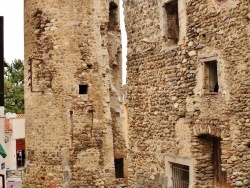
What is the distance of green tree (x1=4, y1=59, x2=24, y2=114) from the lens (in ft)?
122

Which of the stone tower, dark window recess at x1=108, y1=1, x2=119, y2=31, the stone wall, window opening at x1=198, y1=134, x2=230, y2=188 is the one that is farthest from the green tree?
window opening at x1=198, y1=134, x2=230, y2=188

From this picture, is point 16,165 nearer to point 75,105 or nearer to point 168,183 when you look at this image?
point 75,105

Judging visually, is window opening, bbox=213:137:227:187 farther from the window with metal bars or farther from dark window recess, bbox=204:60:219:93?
dark window recess, bbox=204:60:219:93

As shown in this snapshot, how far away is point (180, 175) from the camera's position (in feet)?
31.2

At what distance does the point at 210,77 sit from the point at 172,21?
1952 millimetres

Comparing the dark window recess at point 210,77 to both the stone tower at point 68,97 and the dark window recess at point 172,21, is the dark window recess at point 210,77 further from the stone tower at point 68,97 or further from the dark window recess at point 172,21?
the stone tower at point 68,97

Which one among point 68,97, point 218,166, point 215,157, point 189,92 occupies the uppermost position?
point 68,97

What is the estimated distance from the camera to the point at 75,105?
1600 cm

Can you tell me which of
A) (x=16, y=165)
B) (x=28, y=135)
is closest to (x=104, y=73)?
(x=28, y=135)

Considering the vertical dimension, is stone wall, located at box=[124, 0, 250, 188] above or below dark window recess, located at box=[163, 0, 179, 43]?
below

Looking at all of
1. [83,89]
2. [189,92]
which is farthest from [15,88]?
[189,92]

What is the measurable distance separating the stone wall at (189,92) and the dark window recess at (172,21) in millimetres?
122

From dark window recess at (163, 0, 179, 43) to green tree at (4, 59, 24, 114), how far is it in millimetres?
28952

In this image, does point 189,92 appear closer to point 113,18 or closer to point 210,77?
point 210,77
